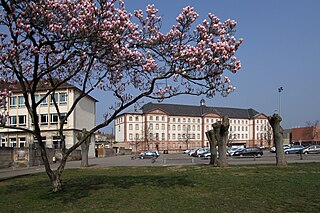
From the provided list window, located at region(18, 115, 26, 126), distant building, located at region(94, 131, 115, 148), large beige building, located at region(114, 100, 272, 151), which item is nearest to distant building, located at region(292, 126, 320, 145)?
large beige building, located at region(114, 100, 272, 151)

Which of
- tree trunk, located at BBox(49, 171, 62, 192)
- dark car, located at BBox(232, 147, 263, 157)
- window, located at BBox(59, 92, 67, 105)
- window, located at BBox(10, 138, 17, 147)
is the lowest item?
dark car, located at BBox(232, 147, 263, 157)

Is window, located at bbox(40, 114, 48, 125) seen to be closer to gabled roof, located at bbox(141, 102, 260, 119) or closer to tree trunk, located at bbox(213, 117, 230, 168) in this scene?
tree trunk, located at bbox(213, 117, 230, 168)

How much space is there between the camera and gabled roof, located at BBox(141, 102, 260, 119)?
12581 cm

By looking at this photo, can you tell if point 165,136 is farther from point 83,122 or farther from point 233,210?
point 233,210

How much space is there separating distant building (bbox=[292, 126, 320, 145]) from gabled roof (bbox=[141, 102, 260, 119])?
83.0 feet

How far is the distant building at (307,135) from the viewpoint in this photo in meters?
107

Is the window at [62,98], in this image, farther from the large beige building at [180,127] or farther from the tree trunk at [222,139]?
the large beige building at [180,127]

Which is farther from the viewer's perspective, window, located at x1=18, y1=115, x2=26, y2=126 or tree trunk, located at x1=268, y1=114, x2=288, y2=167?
window, located at x1=18, y1=115, x2=26, y2=126

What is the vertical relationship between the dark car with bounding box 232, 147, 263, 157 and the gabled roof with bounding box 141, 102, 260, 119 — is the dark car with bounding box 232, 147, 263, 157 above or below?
below

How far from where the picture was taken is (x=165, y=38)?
12172 millimetres

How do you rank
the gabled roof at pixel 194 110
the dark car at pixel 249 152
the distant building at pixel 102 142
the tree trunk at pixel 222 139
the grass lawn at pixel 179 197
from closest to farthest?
the grass lawn at pixel 179 197 < the tree trunk at pixel 222 139 < the dark car at pixel 249 152 < the distant building at pixel 102 142 < the gabled roof at pixel 194 110

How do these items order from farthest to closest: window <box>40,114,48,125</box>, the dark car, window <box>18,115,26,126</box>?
1. window <box>18,115,26,126</box>
2. window <box>40,114,48,125</box>
3. the dark car

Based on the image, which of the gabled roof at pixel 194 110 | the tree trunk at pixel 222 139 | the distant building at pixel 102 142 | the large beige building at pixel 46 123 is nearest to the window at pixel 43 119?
A: the large beige building at pixel 46 123

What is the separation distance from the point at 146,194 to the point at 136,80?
13.9ft
